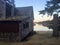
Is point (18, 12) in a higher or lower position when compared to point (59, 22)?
higher

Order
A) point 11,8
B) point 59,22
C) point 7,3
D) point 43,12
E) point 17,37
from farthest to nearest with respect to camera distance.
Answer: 1. point 11,8
2. point 7,3
3. point 43,12
4. point 59,22
5. point 17,37

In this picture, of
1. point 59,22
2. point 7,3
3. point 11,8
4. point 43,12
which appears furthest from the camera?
point 11,8

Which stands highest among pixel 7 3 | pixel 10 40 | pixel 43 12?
pixel 7 3

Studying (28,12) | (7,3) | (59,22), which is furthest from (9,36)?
(28,12)

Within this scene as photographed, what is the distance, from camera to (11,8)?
34438mm

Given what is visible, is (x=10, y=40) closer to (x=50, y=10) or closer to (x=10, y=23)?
(x=10, y=23)

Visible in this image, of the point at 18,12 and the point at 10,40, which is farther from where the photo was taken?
the point at 18,12

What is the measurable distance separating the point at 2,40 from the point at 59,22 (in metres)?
11.2

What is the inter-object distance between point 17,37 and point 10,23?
230 centimetres

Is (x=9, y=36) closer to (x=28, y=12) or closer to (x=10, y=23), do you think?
(x=10, y=23)

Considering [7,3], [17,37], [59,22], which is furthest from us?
[7,3]

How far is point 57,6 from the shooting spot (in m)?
27.6

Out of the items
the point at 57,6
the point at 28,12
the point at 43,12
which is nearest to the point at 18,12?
the point at 28,12

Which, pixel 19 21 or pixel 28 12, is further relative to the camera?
pixel 28 12
